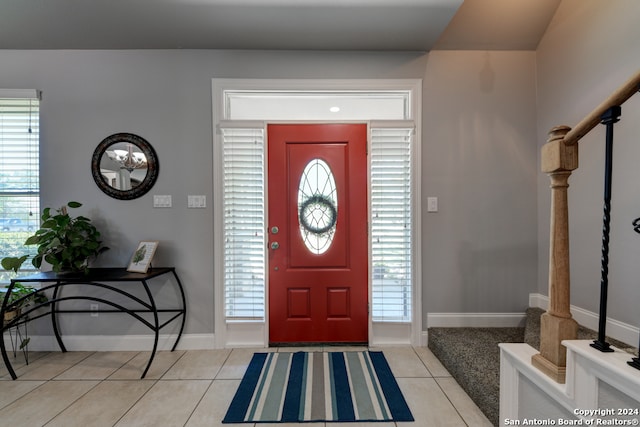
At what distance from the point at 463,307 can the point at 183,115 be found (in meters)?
3.05

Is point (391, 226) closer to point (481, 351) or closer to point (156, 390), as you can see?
point (481, 351)

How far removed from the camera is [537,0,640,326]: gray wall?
1791 millimetres

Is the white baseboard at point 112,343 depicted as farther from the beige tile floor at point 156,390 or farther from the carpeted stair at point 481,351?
the carpeted stair at point 481,351

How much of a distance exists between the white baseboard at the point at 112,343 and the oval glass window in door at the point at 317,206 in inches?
52.0

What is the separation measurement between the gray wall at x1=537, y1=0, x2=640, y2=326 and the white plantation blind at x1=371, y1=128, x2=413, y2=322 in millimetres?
1166

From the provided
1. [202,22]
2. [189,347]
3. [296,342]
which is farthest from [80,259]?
[202,22]

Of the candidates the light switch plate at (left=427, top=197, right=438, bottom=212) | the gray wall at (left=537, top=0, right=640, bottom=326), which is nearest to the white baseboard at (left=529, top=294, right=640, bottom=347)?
the gray wall at (left=537, top=0, right=640, bottom=326)

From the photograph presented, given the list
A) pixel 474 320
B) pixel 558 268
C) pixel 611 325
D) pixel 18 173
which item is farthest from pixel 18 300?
pixel 611 325

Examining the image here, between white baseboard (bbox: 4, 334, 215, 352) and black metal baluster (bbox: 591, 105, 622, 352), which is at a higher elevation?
black metal baluster (bbox: 591, 105, 622, 352)

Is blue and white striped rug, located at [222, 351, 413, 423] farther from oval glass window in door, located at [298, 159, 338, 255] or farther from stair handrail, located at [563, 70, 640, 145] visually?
stair handrail, located at [563, 70, 640, 145]

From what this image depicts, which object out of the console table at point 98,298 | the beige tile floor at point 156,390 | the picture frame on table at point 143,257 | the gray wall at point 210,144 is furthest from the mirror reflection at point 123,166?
the beige tile floor at point 156,390

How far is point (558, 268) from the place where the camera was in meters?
1.09

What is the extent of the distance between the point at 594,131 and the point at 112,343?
4.16m

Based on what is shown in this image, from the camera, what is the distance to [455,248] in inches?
101
